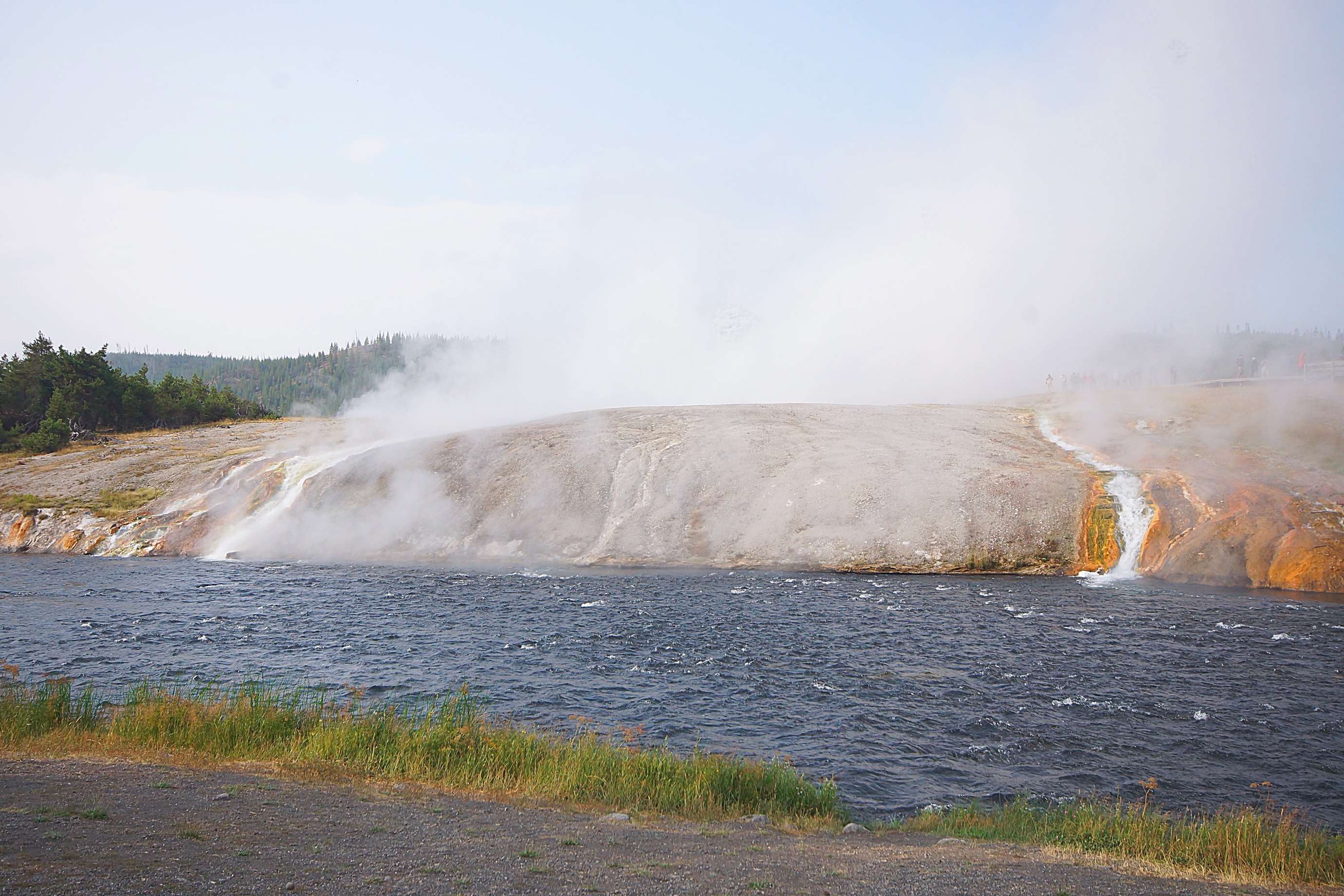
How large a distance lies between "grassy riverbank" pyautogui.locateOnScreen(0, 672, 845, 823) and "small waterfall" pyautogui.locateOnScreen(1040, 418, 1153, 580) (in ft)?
80.2

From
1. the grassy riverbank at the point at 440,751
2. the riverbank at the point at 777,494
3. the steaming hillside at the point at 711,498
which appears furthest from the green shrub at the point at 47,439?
the grassy riverbank at the point at 440,751

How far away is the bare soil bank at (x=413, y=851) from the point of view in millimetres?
7992

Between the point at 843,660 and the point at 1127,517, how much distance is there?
65.7ft

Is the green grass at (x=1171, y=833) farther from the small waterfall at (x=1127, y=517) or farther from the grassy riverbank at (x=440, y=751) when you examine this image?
the small waterfall at (x=1127, y=517)

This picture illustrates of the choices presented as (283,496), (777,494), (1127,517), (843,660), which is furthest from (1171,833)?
(283,496)

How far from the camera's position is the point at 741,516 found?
129ft

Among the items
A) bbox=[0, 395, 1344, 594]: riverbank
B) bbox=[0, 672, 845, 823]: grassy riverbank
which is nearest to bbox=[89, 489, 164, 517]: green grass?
bbox=[0, 395, 1344, 594]: riverbank

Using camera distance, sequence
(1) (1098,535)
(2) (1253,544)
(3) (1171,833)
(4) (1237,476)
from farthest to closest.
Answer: (4) (1237,476)
(1) (1098,535)
(2) (1253,544)
(3) (1171,833)

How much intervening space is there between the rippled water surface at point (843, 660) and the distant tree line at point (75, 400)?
46.6m

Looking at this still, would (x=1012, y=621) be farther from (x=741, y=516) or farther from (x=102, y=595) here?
(x=102, y=595)

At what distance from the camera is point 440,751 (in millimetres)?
13273

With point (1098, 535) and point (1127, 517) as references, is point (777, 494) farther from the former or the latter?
point (1127, 517)

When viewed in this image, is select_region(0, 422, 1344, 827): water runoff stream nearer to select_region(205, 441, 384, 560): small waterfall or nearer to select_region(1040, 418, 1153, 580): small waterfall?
select_region(1040, 418, 1153, 580): small waterfall

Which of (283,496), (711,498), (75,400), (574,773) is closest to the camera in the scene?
(574,773)
